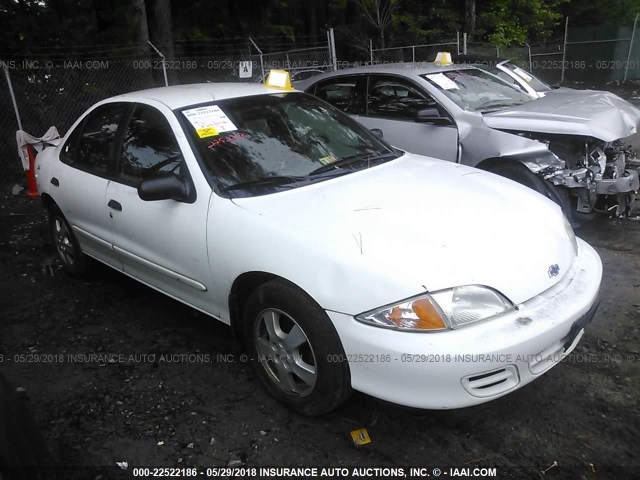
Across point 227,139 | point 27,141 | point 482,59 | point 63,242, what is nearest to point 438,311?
point 227,139

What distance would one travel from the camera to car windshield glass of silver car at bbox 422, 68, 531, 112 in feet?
18.0

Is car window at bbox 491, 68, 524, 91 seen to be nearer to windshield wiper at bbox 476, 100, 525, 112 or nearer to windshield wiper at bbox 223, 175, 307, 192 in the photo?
windshield wiper at bbox 476, 100, 525, 112

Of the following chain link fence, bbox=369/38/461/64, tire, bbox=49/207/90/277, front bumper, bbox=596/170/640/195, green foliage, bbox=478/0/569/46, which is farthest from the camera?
green foliage, bbox=478/0/569/46

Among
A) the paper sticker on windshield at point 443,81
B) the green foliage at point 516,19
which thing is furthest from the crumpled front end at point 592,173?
the green foliage at point 516,19

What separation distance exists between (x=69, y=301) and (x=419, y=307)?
321 cm

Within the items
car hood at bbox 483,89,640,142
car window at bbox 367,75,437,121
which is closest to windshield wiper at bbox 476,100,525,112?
car hood at bbox 483,89,640,142

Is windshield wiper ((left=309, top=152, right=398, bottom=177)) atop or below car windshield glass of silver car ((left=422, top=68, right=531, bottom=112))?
below

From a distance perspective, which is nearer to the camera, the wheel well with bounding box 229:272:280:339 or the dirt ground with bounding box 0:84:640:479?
the dirt ground with bounding box 0:84:640:479

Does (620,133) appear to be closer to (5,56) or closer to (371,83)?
(371,83)

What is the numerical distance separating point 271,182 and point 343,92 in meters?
3.54

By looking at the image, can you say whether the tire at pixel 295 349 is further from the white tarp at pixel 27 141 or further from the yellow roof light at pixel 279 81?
the white tarp at pixel 27 141

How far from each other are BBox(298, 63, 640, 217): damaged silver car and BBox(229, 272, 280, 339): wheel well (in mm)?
3159

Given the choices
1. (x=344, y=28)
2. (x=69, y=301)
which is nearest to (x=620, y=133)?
(x=69, y=301)

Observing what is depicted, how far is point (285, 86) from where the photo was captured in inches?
159
